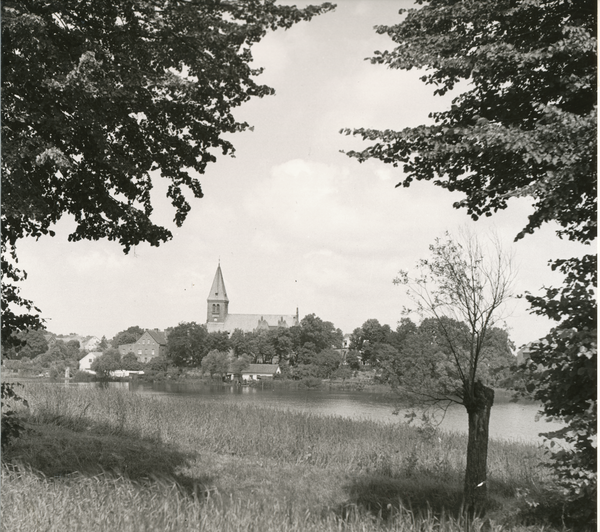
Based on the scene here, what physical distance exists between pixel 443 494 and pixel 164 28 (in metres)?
7.90

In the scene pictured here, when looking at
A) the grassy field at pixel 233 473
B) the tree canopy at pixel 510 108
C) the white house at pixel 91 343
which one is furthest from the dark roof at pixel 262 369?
the tree canopy at pixel 510 108

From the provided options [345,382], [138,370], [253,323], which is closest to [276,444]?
[345,382]

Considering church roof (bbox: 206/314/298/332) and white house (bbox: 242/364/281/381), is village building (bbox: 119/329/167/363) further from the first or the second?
white house (bbox: 242/364/281/381)

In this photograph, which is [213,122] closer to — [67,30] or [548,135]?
[67,30]

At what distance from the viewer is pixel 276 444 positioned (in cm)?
1380

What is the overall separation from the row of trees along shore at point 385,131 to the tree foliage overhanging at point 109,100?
0.07ft

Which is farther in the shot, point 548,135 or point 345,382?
point 345,382

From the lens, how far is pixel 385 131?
6297 mm

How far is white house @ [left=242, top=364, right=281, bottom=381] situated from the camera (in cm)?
8828

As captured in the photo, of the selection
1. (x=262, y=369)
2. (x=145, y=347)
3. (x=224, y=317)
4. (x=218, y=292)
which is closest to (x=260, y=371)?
(x=262, y=369)

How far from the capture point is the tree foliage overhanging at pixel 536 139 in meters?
5.00

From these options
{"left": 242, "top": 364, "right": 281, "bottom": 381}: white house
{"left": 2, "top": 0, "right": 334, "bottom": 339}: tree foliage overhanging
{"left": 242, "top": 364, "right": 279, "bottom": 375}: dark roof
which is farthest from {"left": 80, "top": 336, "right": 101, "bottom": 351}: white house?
{"left": 2, "top": 0, "right": 334, "bottom": 339}: tree foliage overhanging

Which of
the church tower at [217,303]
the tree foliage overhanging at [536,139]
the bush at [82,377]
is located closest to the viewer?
the tree foliage overhanging at [536,139]

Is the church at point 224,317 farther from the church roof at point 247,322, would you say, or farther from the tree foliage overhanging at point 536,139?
the tree foliage overhanging at point 536,139
